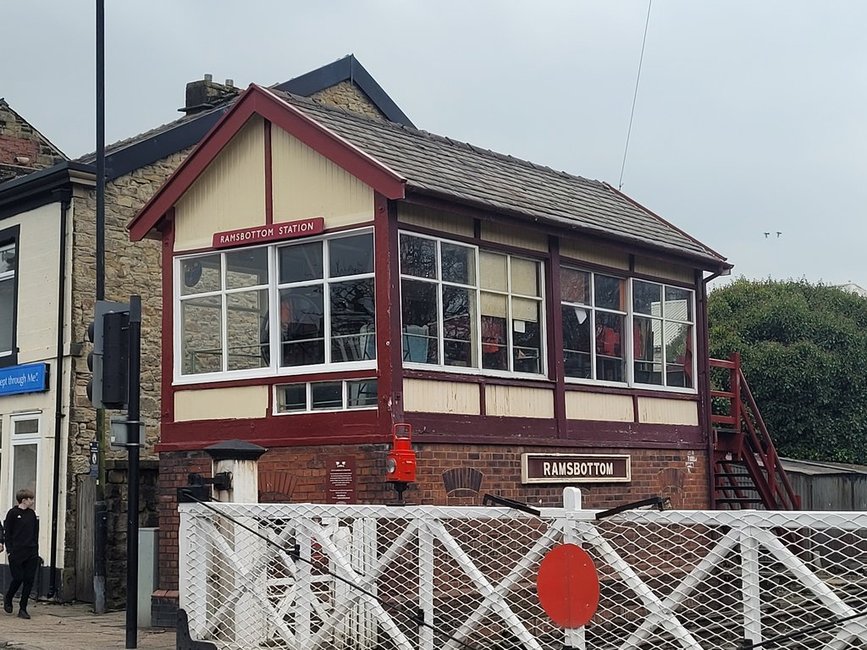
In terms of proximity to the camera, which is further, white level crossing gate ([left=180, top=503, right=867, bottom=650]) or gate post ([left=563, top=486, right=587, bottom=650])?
gate post ([left=563, top=486, right=587, bottom=650])

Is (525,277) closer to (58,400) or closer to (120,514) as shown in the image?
(120,514)

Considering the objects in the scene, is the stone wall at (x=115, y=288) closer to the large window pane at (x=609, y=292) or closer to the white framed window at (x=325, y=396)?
the white framed window at (x=325, y=396)

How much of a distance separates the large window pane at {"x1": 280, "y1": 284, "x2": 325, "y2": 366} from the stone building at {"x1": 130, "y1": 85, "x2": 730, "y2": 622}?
0.03 meters

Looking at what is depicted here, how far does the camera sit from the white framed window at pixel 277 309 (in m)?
14.0

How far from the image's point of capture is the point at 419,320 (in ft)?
46.0

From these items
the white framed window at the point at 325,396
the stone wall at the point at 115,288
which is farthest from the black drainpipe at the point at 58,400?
the white framed window at the point at 325,396

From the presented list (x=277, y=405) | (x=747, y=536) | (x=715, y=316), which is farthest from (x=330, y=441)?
(x=715, y=316)

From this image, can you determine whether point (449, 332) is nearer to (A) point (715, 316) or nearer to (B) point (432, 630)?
(B) point (432, 630)

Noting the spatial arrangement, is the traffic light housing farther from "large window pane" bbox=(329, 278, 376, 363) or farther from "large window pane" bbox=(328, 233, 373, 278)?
"large window pane" bbox=(328, 233, 373, 278)

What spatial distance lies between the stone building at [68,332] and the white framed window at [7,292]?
2 centimetres

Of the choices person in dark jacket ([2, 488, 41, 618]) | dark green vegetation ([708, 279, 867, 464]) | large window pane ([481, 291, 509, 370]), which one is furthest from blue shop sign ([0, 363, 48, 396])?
dark green vegetation ([708, 279, 867, 464])

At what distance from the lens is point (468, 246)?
48.2 feet

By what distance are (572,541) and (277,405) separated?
6.86 m

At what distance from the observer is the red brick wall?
13539 mm
